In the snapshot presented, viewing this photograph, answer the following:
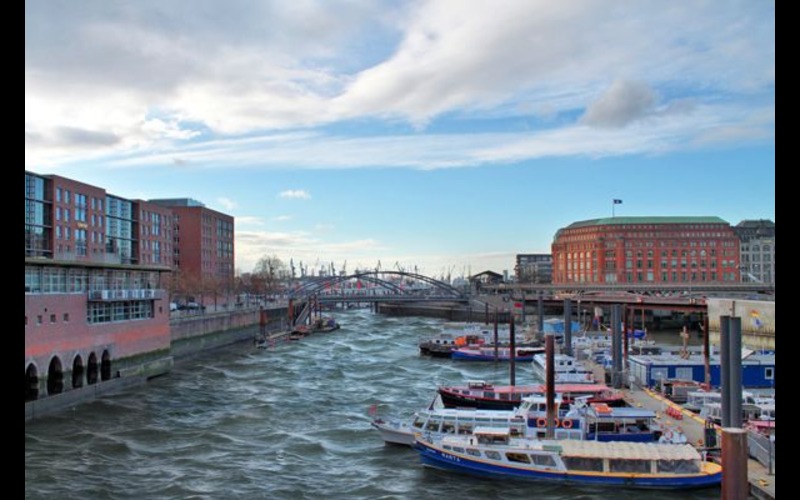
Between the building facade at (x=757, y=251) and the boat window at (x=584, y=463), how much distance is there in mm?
141631

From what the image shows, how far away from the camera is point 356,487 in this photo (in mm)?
24109

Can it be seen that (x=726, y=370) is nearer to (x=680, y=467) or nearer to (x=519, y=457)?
(x=680, y=467)

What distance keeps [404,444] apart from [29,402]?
723 inches

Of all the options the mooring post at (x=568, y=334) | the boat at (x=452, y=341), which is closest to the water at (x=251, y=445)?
the mooring post at (x=568, y=334)

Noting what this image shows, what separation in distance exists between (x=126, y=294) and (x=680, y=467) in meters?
37.4

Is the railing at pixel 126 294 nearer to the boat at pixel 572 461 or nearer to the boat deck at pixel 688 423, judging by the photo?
the boat at pixel 572 461

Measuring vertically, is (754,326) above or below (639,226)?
below

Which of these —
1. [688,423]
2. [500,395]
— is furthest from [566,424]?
[500,395]

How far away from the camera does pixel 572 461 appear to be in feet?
78.7

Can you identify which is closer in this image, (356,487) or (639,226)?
(356,487)

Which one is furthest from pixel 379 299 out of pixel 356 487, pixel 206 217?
pixel 356 487

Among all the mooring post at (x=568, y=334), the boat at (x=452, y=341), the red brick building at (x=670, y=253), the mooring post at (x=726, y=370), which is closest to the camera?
the mooring post at (x=726, y=370)

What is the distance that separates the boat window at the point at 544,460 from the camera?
24141 millimetres
